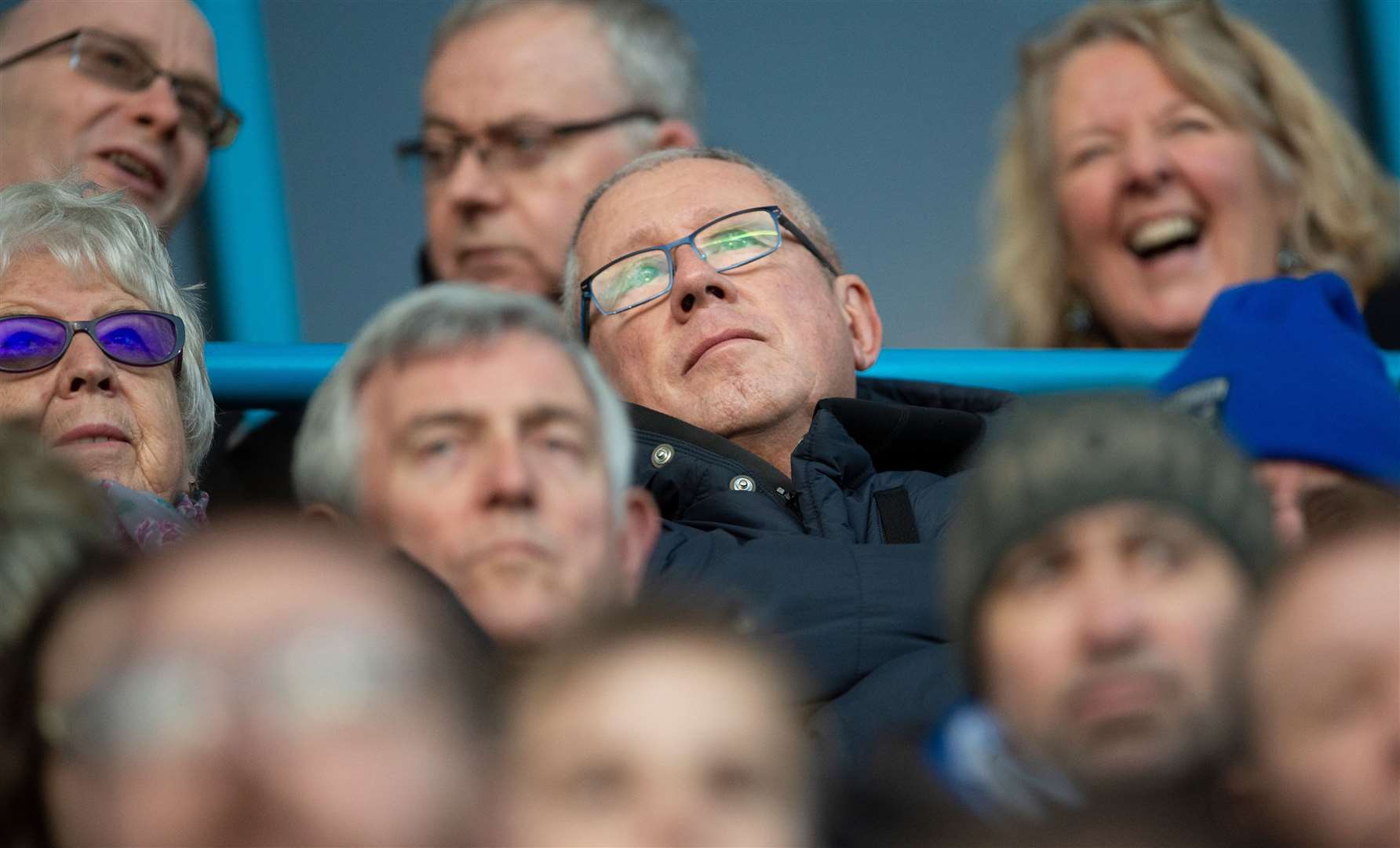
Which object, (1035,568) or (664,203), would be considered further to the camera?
(664,203)

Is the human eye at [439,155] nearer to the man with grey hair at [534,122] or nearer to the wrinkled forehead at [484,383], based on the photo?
the man with grey hair at [534,122]

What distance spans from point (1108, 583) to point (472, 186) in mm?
1961

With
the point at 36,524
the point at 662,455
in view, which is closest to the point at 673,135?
the point at 662,455

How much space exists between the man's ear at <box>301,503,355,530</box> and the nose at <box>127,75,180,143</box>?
4.41ft

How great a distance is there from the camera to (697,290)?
6.81ft

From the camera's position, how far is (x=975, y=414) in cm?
211

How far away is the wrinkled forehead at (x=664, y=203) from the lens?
217cm

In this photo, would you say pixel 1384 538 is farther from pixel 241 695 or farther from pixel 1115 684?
pixel 241 695

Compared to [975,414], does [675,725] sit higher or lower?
higher

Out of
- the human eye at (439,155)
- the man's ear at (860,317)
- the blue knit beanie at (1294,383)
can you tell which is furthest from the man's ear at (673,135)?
the blue knit beanie at (1294,383)

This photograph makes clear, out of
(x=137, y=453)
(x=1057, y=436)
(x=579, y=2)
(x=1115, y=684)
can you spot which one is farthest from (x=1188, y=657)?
(x=579, y=2)

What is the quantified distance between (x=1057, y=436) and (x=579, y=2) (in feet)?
7.04

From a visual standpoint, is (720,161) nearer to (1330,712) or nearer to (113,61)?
(113,61)

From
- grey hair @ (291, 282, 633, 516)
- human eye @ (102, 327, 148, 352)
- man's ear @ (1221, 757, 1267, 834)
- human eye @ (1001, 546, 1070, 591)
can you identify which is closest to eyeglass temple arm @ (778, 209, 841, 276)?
human eye @ (102, 327, 148, 352)
